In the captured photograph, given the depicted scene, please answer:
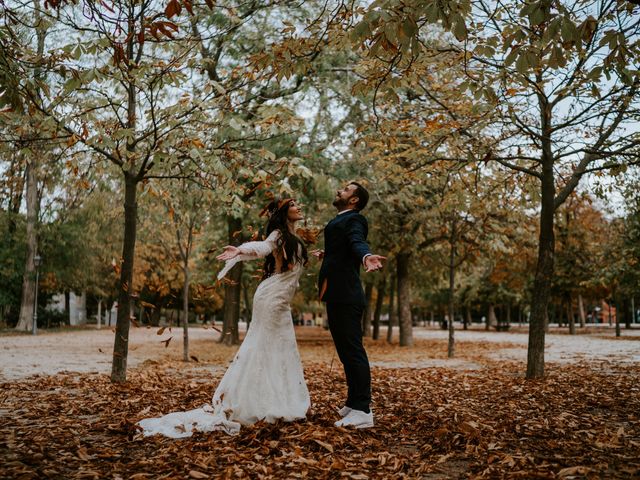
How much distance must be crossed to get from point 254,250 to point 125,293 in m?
3.83

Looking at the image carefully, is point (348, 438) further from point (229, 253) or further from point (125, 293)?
point (125, 293)

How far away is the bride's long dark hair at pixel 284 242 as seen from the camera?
5.32m

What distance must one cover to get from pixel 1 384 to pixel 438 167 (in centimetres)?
822

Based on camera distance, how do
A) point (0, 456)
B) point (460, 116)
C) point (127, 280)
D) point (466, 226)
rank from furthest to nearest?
point (466, 226) < point (460, 116) < point (127, 280) < point (0, 456)

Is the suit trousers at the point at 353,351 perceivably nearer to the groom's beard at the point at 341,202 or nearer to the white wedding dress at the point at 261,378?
the white wedding dress at the point at 261,378

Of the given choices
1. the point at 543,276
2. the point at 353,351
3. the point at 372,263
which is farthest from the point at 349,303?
the point at 543,276

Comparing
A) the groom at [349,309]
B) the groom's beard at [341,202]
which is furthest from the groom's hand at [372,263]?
the groom's beard at [341,202]

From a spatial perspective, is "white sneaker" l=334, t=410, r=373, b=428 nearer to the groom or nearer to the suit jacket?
the groom

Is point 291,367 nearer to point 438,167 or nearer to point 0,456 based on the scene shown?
point 0,456

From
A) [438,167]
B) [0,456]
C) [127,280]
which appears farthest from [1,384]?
[438,167]

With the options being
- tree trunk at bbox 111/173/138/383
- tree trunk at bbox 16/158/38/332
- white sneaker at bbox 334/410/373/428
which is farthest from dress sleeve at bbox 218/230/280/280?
tree trunk at bbox 16/158/38/332

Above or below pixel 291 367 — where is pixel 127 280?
above

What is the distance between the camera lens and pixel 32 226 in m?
27.9

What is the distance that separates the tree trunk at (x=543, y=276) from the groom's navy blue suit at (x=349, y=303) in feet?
16.4
